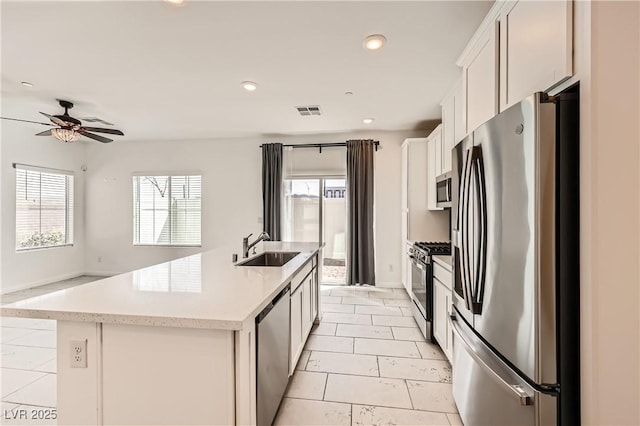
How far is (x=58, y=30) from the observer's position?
218cm

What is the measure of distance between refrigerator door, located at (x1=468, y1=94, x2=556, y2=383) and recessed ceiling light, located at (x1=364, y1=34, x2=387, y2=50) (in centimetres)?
125

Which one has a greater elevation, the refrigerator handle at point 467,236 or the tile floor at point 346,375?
the refrigerator handle at point 467,236

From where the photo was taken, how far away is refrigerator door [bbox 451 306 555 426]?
1146mm

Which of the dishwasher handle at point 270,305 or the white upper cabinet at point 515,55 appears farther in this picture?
the dishwasher handle at point 270,305

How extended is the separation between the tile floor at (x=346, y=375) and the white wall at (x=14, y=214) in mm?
1787

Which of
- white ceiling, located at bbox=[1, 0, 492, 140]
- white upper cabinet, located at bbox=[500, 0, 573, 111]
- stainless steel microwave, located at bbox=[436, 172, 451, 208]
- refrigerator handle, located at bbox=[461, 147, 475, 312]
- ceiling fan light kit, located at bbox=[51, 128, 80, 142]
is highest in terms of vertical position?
white ceiling, located at bbox=[1, 0, 492, 140]

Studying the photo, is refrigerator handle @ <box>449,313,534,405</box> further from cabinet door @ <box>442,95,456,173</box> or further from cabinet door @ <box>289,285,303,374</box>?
cabinet door @ <box>442,95,456,173</box>

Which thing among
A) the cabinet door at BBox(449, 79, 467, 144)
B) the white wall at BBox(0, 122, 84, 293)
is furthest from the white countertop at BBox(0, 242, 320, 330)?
the white wall at BBox(0, 122, 84, 293)

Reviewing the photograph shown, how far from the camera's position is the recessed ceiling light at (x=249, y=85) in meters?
3.10

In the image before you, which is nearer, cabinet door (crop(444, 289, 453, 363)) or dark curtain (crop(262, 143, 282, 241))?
cabinet door (crop(444, 289, 453, 363))

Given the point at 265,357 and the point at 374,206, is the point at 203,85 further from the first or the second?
the point at 374,206

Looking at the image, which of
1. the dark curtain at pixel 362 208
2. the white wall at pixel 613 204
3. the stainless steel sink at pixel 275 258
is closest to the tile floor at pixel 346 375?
the stainless steel sink at pixel 275 258

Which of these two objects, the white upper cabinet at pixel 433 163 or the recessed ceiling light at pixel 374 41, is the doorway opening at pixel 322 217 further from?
the recessed ceiling light at pixel 374 41

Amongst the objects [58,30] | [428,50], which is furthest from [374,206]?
[58,30]
